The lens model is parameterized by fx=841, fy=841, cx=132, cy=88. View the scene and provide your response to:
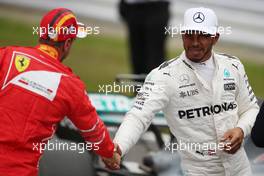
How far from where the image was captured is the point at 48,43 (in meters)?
4.75

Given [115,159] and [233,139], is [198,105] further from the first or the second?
[115,159]

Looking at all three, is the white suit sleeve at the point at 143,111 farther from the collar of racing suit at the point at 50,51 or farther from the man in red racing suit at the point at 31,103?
the collar of racing suit at the point at 50,51

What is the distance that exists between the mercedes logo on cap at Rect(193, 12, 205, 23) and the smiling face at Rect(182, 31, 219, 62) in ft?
0.26

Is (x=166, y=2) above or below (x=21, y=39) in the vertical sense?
above

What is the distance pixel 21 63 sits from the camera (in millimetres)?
4621

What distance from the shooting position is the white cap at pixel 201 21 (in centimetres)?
485

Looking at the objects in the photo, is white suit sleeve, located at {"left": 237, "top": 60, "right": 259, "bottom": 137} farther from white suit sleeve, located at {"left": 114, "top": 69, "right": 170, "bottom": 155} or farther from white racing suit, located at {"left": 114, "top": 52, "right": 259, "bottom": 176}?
white suit sleeve, located at {"left": 114, "top": 69, "right": 170, "bottom": 155}

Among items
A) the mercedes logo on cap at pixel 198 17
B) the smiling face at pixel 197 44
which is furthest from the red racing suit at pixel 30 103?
the mercedes logo on cap at pixel 198 17

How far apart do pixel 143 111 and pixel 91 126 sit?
0.36 meters

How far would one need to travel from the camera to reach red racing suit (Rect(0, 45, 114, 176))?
15.0ft

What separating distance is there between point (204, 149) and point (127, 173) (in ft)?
3.61

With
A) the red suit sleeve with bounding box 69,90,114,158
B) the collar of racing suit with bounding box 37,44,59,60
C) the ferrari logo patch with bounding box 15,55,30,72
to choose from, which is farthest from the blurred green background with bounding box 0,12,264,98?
the ferrari logo patch with bounding box 15,55,30,72

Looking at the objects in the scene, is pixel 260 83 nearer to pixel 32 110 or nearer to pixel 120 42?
pixel 120 42

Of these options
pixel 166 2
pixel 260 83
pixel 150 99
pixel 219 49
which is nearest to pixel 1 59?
pixel 150 99
